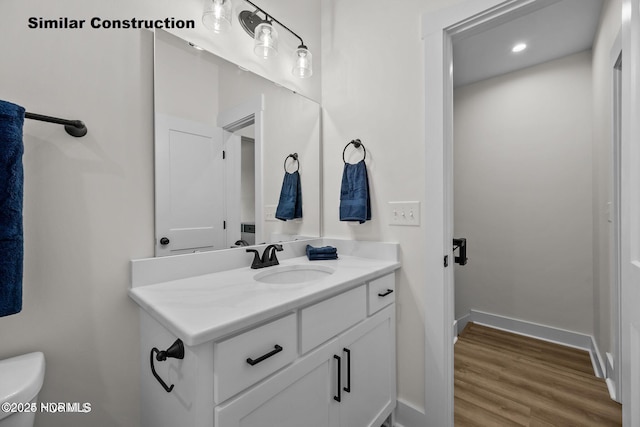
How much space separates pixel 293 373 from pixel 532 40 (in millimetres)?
2795

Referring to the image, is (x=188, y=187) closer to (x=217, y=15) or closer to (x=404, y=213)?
(x=217, y=15)

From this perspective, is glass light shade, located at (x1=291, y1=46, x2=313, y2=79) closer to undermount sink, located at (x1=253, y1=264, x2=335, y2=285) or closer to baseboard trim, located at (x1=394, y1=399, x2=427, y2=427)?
undermount sink, located at (x1=253, y1=264, x2=335, y2=285)

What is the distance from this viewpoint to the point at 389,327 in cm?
140

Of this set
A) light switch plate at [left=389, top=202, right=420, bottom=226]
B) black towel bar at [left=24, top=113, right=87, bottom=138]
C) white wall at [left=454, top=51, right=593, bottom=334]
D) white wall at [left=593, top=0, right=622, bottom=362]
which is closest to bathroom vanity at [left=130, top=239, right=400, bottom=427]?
light switch plate at [left=389, top=202, right=420, bottom=226]

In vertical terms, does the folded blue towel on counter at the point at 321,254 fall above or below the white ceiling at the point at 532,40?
below

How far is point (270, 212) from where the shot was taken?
5.13 feet

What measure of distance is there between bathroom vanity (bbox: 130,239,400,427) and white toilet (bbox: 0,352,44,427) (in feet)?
0.84

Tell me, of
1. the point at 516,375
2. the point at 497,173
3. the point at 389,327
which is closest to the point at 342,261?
the point at 389,327

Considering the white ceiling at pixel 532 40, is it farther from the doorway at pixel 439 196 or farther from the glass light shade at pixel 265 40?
the glass light shade at pixel 265 40

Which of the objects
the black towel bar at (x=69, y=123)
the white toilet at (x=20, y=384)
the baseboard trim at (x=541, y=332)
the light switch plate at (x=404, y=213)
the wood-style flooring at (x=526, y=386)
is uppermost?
the black towel bar at (x=69, y=123)

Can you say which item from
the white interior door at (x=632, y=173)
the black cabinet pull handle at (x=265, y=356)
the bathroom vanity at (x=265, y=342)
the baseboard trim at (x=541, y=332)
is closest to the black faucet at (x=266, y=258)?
the bathroom vanity at (x=265, y=342)

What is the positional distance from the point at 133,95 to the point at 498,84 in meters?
3.00

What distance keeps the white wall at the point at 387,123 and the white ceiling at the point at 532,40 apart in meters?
0.46

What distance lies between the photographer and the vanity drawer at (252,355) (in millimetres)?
704
